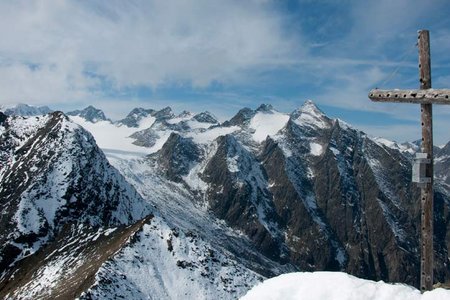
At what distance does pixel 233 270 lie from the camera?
114125 millimetres

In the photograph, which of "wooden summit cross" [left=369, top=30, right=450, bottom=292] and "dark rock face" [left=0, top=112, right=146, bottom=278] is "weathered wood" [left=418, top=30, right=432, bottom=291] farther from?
"dark rock face" [left=0, top=112, right=146, bottom=278]

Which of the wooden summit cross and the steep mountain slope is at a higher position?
the wooden summit cross

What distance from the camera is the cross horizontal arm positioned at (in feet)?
53.4

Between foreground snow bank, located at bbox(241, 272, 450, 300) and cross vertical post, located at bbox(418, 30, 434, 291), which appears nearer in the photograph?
foreground snow bank, located at bbox(241, 272, 450, 300)

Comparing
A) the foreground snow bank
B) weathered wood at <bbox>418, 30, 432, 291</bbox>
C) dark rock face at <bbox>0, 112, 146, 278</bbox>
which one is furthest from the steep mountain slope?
weathered wood at <bbox>418, 30, 432, 291</bbox>

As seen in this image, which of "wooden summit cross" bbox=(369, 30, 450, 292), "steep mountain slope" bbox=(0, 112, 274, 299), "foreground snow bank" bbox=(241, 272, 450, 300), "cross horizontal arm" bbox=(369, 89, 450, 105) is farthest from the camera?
"steep mountain slope" bbox=(0, 112, 274, 299)

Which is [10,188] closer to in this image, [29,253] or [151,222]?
[29,253]

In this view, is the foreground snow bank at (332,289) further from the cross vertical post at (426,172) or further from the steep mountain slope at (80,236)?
the steep mountain slope at (80,236)

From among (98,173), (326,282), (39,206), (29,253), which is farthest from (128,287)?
(98,173)

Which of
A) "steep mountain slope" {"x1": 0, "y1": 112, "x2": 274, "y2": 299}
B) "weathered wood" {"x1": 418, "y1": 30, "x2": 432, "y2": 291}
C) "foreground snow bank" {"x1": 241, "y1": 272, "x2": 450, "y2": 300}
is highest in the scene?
"weathered wood" {"x1": 418, "y1": 30, "x2": 432, "y2": 291}

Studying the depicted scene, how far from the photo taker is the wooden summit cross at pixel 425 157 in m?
17.5

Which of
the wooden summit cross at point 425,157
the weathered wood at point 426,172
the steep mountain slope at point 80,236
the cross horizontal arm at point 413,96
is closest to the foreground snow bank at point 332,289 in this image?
the weathered wood at point 426,172

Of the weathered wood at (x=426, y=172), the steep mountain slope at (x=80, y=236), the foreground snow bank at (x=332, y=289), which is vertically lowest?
the steep mountain slope at (x=80, y=236)

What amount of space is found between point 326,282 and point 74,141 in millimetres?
172630
